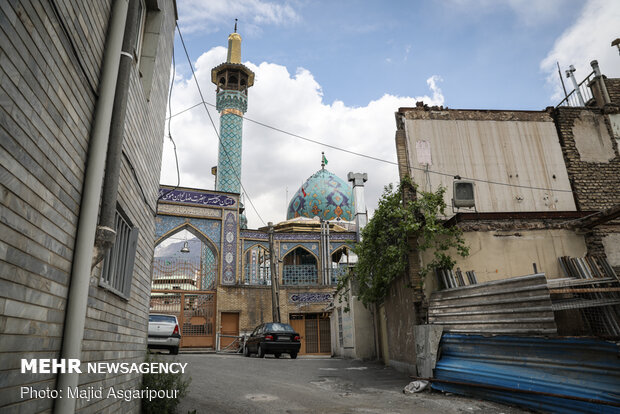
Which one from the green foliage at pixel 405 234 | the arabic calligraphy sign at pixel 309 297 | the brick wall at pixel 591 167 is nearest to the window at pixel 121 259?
the green foliage at pixel 405 234

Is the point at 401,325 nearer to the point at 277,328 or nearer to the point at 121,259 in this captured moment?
the point at 277,328

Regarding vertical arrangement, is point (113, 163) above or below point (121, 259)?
above

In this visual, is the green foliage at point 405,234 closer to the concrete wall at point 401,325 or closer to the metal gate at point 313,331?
the concrete wall at point 401,325

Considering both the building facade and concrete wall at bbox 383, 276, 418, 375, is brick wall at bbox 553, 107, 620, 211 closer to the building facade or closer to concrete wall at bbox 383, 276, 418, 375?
the building facade

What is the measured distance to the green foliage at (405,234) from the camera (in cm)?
924

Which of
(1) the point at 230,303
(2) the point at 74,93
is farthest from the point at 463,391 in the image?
(1) the point at 230,303

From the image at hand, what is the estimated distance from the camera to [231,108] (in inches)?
1096

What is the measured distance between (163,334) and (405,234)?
22.9 ft

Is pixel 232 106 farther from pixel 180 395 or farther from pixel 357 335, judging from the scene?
pixel 180 395

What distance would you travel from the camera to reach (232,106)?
91.5ft

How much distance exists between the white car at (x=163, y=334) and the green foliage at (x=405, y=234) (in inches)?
216

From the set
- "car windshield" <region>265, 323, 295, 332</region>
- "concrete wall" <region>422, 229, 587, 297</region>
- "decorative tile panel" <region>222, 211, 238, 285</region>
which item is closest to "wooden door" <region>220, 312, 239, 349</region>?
"decorative tile panel" <region>222, 211, 238, 285</region>

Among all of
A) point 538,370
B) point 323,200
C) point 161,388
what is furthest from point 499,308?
point 323,200

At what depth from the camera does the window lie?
423 centimetres
